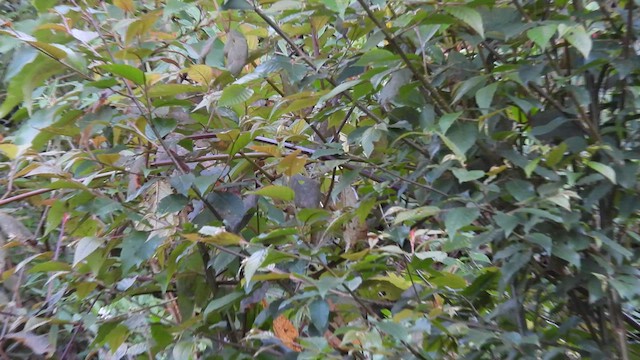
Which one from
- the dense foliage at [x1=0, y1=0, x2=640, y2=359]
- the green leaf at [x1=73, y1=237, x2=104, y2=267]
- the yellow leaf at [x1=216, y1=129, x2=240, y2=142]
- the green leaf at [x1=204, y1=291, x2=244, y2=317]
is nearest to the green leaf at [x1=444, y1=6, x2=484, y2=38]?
the dense foliage at [x1=0, y1=0, x2=640, y2=359]

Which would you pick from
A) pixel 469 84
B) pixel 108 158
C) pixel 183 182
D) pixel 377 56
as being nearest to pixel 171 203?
pixel 183 182

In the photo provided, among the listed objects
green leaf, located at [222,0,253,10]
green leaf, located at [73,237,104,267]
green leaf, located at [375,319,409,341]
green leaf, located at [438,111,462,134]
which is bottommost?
green leaf, located at [375,319,409,341]

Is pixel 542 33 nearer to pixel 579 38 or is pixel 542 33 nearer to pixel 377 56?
pixel 579 38

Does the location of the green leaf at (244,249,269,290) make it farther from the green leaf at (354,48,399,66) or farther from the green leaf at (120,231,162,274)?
the green leaf at (354,48,399,66)

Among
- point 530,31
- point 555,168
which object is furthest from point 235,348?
point 530,31

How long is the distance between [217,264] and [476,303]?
0.58 meters

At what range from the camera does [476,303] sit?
1516 mm

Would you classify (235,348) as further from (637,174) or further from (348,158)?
(637,174)

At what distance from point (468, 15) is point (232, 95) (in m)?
0.45

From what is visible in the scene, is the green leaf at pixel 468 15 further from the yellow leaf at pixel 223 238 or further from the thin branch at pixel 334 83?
the yellow leaf at pixel 223 238

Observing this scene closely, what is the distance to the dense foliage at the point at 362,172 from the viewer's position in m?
1.25

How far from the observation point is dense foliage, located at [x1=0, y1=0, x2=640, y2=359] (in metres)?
1.25

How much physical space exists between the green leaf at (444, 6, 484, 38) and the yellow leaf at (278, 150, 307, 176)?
392 mm

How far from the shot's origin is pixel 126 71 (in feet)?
3.95
